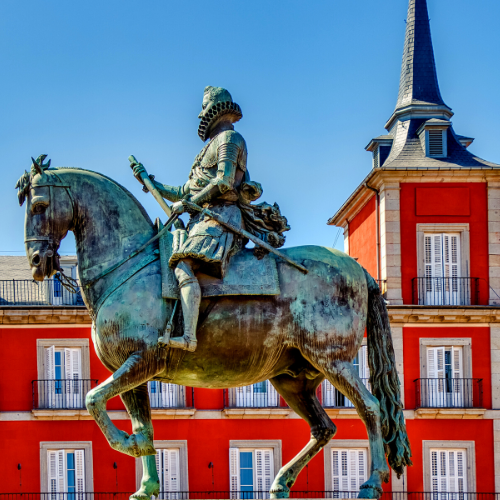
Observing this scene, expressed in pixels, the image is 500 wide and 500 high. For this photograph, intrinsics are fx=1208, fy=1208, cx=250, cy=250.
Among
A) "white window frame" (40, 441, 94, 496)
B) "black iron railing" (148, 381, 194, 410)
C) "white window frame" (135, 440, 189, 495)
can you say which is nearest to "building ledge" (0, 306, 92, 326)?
"black iron railing" (148, 381, 194, 410)

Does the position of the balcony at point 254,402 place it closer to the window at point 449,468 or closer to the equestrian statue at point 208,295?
the window at point 449,468

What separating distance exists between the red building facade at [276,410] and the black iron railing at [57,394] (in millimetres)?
29

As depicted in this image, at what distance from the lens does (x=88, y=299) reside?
998 cm

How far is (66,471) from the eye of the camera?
114 ft

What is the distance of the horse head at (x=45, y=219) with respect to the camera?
9.85 m

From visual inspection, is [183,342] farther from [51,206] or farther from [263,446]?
[263,446]

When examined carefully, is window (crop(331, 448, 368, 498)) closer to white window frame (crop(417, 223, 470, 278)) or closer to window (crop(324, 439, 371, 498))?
window (crop(324, 439, 371, 498))

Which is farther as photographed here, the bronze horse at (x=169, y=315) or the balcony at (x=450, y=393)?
the balcony at (x=450, y=393)

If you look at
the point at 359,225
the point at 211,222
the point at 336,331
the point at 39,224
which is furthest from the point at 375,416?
the point at 359,225

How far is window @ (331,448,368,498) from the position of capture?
114 ft

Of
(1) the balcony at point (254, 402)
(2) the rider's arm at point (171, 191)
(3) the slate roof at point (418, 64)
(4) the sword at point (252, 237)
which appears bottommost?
(1) the balcony at point (254, 402)

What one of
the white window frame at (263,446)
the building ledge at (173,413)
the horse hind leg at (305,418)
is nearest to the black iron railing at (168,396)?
the building ledge at (173,413)

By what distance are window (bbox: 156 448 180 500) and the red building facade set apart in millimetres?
38

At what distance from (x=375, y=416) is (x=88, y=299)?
2.55 metres
